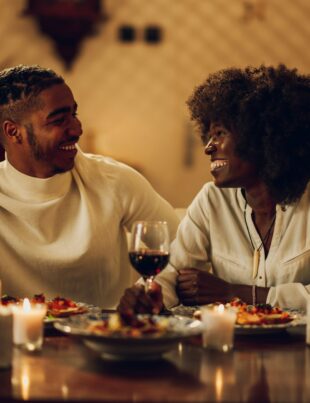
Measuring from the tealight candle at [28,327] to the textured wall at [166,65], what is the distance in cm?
279

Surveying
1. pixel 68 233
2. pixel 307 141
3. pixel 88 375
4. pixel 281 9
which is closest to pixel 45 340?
pixel 88 375

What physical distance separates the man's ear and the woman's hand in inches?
26.7

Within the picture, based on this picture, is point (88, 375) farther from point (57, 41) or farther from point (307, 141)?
point (57, 41)

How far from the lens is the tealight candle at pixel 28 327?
1227 millimetres

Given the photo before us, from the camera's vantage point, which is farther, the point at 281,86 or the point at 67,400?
the point at 281,86

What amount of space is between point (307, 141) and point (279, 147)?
7 cm

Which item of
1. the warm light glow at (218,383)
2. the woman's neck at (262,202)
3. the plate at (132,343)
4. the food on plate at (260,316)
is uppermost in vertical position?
the woman's neck at (262,202)

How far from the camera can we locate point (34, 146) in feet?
6.98

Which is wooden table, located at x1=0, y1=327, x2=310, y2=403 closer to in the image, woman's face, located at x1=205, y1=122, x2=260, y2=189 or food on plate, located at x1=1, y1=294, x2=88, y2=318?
food on plate, located at x1=1, y1=294, x2=88, y2=318

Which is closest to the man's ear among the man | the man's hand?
the man

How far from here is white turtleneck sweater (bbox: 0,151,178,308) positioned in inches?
81.0

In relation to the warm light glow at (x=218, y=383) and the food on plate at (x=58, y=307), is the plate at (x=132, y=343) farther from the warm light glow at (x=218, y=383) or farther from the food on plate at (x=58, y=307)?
the food on plate at (x=58, y=307)

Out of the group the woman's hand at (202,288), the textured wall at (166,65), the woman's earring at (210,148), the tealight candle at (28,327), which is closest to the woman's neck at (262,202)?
the woman's earring at (210,148)

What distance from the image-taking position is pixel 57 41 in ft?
12.8
